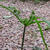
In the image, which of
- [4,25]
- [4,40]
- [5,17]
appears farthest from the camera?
[5,17]

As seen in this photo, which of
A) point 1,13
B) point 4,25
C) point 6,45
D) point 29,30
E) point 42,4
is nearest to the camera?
point 6,45

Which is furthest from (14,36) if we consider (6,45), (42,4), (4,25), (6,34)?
(42,4)

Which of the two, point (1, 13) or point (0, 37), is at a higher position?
point (1, 13)

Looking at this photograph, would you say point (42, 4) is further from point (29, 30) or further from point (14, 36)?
point (14, 36)

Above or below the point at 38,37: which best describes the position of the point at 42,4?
above

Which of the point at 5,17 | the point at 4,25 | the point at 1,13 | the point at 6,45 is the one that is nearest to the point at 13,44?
the point at 6,45

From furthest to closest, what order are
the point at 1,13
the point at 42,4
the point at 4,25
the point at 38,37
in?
the point at 42,4 < the point at 1,13 < the point at 4,25 < the point at 38,37

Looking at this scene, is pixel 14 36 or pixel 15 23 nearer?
pixel 14 36

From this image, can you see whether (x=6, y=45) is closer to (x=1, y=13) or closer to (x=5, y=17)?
(x=5, y=17)

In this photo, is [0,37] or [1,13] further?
[1,13]
